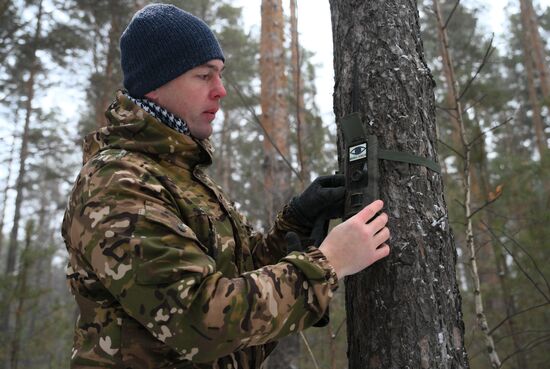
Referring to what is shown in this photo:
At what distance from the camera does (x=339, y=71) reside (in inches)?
80.1

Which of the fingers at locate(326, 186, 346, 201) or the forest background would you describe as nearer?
the fingers at locate(326, 186, 346, 201)

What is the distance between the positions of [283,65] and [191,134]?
5.32 metres

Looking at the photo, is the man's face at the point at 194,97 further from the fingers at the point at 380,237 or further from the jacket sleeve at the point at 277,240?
the fingers at the point at 380,237

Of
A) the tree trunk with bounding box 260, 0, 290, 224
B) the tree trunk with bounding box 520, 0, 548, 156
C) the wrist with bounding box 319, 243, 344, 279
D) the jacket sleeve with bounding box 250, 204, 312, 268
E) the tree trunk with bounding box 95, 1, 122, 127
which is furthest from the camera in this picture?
the tree trunk with bounding box 520, 0, 548, 156

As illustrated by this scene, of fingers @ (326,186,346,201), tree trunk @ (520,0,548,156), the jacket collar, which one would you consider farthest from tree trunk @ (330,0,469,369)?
tree trunk @ (520,0,548,156)

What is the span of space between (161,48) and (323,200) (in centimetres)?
81

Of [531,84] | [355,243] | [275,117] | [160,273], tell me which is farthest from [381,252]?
[531,84]

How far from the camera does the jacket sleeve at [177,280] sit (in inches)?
45.8

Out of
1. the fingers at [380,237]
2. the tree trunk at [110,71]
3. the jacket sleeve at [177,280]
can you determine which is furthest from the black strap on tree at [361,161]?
the tree trunk at [110,71]

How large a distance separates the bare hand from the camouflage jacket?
45 mm

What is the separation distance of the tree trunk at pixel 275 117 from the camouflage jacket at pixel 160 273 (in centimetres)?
422

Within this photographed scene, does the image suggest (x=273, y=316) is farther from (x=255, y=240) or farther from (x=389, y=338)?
(x=255, y=240)

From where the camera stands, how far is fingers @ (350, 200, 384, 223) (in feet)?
4.83

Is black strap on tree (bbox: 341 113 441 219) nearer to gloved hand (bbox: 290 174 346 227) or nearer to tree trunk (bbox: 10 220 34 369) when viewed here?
gloved hand (bbox: 290 174 346 227)
